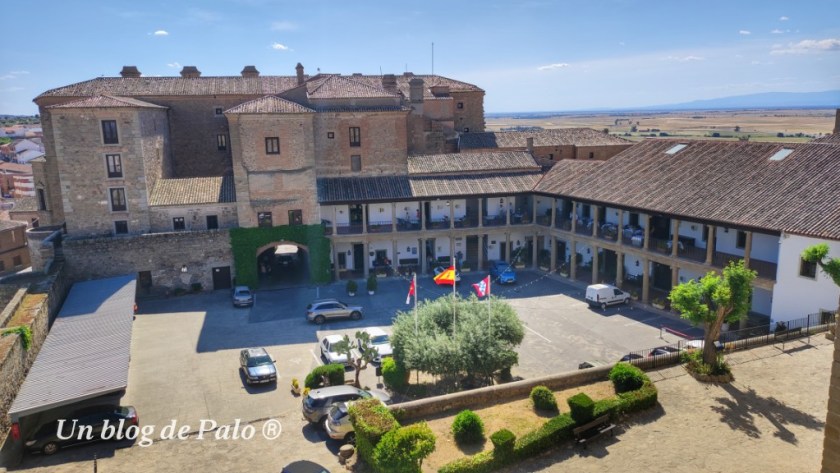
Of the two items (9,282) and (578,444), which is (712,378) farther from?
(9,282)

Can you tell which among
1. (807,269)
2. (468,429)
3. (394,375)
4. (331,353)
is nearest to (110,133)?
(331,353)

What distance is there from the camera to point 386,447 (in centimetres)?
1755

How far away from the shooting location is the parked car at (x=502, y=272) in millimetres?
44781

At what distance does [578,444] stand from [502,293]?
23545 millimetres

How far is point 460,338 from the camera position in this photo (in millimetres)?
25328

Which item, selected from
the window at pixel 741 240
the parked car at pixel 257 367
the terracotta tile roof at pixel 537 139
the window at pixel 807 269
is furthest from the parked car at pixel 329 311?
the terracotta tile roof at pixel 537 139

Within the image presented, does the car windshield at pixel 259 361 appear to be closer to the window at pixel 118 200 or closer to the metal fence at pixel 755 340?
the metal fence at pixel 755 340

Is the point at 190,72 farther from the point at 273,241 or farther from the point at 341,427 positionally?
the point at 341,427

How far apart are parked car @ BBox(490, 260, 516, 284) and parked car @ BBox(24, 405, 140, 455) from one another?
2819 centimetres

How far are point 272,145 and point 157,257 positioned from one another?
11586 mm

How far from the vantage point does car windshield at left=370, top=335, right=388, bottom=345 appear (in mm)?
31777

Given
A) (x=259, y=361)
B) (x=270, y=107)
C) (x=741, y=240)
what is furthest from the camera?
(x=270, y=107)

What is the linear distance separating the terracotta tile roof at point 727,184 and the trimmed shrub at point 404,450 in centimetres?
2184

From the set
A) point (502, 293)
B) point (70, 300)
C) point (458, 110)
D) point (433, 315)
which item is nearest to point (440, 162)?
point (502, 293)
